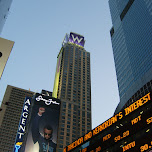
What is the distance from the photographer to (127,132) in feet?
119

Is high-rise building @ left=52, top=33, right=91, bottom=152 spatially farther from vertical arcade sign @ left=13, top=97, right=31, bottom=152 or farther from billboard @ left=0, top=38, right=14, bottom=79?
billboard @ left=0, top=38, right=14, bottom=79

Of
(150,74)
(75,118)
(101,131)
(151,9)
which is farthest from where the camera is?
(75,118)

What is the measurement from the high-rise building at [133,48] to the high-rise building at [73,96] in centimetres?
3251

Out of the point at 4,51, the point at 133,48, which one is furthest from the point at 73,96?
the point at 4,51

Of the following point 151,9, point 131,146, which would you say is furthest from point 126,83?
point 131,146

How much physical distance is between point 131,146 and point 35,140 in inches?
2507

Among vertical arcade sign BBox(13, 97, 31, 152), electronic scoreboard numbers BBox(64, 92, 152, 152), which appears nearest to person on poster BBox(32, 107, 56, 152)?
vertical arcade sign BBox(13, 97, 31, 152)

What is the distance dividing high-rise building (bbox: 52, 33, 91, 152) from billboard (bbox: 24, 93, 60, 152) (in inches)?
1224


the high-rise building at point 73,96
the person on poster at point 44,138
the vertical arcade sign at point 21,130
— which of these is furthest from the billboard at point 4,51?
the high-rise building at point 73,96

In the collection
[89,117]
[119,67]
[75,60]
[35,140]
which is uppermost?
[75,60]

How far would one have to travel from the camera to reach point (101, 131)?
44062 mm

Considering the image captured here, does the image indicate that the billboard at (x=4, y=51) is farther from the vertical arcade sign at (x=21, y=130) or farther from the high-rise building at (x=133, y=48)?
the high-rise building at (x=133, y=48)

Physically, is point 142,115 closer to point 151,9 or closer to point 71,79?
point 151,9

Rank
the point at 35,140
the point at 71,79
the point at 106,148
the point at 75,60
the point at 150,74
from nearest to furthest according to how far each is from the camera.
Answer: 1. the point at 106,148
2. the point at 35,140
3. the point at 150,74
4. the point at 71,79
5. the point at 75,60
